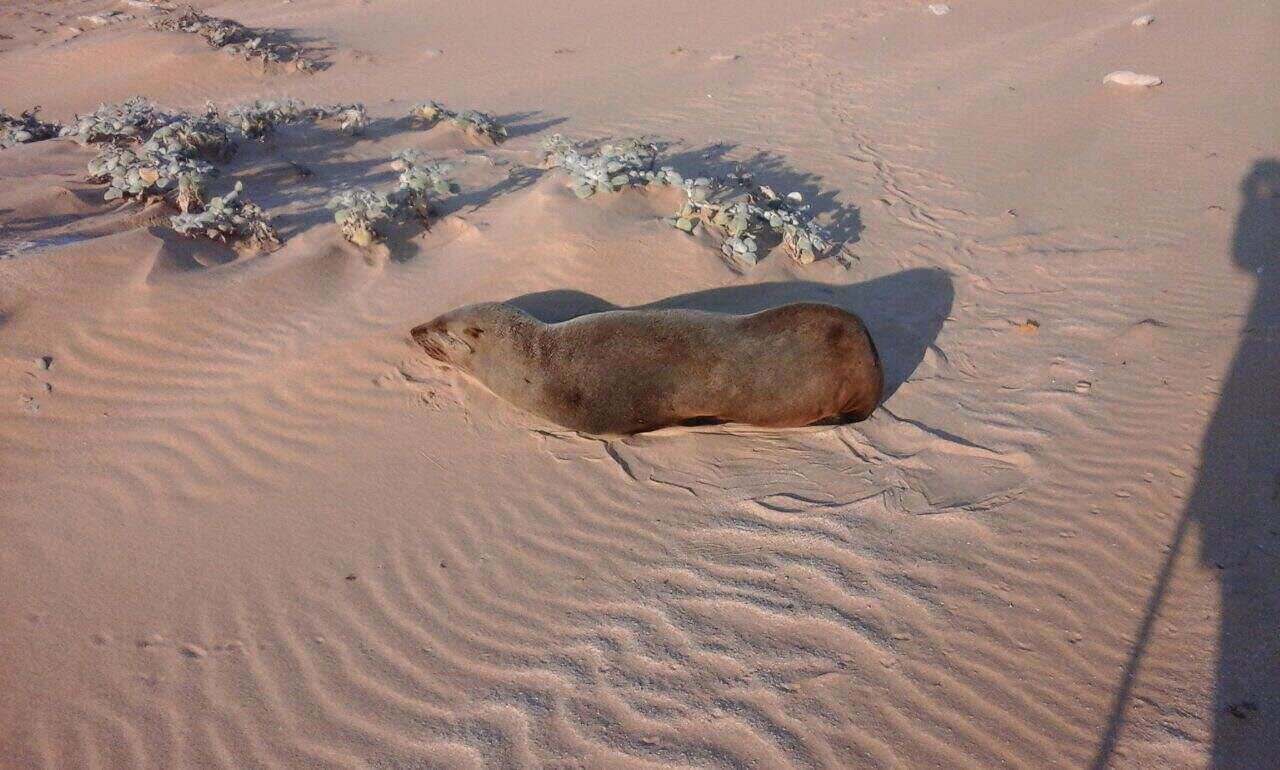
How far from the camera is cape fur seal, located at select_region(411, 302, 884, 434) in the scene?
465cm

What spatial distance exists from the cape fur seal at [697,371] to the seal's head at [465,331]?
254 millimetres

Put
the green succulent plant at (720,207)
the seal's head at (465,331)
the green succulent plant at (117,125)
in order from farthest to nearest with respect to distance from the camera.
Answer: the green succulent plant at (117,125)
the green succulent plant at (720,207)
the seal's head at (465,331)

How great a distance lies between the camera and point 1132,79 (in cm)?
1149

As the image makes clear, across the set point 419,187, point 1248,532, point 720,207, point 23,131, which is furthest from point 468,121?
point 1248,532

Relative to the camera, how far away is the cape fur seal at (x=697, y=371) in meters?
4.65

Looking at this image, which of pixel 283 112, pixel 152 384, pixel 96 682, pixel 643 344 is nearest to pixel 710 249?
pixel 643 344

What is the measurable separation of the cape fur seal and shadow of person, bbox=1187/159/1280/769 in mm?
2064

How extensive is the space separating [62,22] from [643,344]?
2275 cm

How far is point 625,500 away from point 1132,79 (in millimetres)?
12024

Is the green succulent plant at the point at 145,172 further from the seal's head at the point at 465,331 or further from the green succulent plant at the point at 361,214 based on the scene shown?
the seal's head at the point at 465,331

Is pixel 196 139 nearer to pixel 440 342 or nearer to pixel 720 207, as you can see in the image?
pixel 440 342

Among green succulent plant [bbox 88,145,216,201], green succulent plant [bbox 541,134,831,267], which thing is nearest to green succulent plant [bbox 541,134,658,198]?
green succulent plant [bbox 541,134,831,267]

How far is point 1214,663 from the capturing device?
A: 344 cm

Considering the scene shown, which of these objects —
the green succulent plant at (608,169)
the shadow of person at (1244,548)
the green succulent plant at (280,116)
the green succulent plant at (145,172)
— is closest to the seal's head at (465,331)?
the green succulent plant at (608,169)
